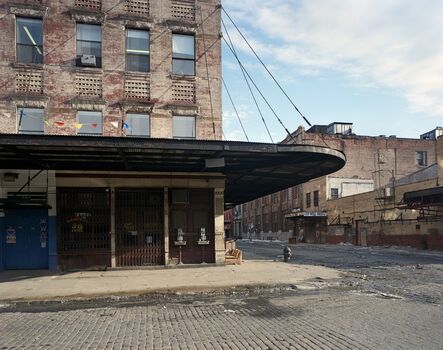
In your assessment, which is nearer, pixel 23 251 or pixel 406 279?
pixel 406 279

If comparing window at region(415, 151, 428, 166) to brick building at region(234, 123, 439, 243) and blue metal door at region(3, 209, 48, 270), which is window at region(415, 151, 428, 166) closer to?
brick building at region(234, 123, 439, 243)

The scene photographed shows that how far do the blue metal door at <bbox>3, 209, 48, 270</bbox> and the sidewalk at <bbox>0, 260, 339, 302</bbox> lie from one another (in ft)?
2.36

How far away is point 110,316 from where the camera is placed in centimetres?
996

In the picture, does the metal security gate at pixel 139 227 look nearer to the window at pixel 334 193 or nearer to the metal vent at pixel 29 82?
the metal vent at pixel 29 82

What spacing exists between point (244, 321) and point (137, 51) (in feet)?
46.4

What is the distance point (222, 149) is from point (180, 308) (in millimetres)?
5574

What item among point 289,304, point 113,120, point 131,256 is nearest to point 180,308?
point 289,304

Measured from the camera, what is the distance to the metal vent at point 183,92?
792 inches

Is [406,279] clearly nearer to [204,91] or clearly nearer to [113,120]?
[204,91]

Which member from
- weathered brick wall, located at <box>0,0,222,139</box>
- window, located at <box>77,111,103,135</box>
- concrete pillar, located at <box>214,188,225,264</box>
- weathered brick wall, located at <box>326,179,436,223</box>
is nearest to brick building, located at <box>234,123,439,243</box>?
weathered brick wall, located at <box>326,179,436,223</box>

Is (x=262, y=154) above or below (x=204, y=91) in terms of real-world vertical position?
below

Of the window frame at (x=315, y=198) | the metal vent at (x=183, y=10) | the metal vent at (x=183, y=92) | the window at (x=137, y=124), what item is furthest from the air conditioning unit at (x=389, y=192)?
the window at (x=137, y=124)

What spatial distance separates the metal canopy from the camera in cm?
1360

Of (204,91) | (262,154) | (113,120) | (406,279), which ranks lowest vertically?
(406,279)
